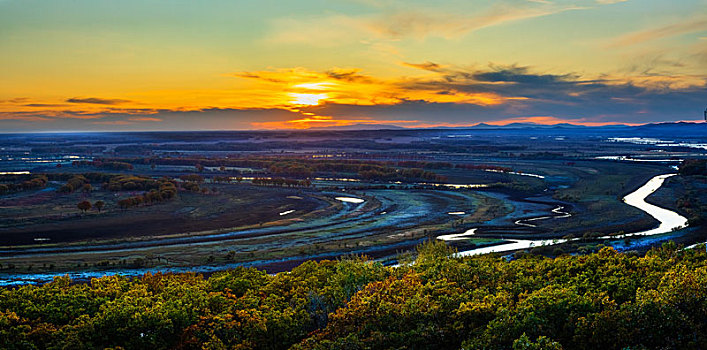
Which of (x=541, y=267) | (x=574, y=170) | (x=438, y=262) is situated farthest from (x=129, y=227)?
(x=574, y=170)

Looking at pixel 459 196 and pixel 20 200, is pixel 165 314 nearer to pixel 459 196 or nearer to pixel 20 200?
pixel 459 196

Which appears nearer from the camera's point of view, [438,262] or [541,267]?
[541,267]

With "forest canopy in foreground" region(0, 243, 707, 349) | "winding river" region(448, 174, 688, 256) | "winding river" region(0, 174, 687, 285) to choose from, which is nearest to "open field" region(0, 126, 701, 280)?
"winding river" region(0, 174, 687, 285)

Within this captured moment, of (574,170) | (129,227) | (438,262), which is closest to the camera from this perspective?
(438,262)

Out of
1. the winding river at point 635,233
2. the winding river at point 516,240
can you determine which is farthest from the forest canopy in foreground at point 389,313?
the winding river at point 635,233

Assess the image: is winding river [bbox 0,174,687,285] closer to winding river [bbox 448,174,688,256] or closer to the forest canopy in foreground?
winding river [bbox 448,174,688,256]

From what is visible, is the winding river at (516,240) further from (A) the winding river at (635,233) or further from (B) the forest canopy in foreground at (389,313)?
(B) the forest canopy in foreground at (389,313)

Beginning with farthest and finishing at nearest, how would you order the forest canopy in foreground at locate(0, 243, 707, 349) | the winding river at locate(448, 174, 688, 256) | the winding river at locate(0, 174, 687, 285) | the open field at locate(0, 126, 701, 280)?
1. the winding river at locate(448, 174, 688, 256)
2. the open field at locate(0, 126, 701, 280)
3. the winding river at locate(0, 174, 687, 285)
4. the forest canopy in foreground at locate(0, 243, 707, 349)

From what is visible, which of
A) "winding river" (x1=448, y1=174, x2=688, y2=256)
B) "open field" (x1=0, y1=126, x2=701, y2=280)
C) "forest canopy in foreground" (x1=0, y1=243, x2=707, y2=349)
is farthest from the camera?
"winding river" (x1=448, y1=174, x2=688, y2=256)

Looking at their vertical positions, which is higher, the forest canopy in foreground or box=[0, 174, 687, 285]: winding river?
the forest canopy in foreground
